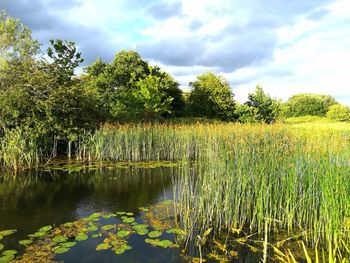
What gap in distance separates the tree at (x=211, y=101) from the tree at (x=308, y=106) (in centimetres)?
1568

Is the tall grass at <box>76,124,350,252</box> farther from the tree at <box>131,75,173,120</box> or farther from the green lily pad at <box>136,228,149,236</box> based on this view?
the tree at <box>131,75,173,120</box>

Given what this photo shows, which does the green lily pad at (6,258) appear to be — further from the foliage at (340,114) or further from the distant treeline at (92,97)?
the foliage at (340,114)

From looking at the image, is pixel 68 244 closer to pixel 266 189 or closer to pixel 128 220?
pixel 128 220

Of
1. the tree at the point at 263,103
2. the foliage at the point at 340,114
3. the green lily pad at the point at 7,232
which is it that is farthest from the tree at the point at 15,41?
the foliage at the point at 340,114

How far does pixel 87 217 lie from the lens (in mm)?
5215

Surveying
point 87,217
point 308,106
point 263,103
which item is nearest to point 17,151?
point 87,217

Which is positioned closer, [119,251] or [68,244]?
[119,251]

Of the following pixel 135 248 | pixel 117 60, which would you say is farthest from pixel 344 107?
pixel 135 248

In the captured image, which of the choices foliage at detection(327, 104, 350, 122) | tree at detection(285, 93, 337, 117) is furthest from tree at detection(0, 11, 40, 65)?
tree at detection(285, 93, 337, 117)

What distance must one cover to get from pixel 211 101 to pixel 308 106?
725 inches

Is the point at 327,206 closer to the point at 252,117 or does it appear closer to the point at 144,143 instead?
the point at 144,143

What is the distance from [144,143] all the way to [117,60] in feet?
42.7

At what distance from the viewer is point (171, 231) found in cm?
449

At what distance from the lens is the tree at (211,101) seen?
26.2 meters
